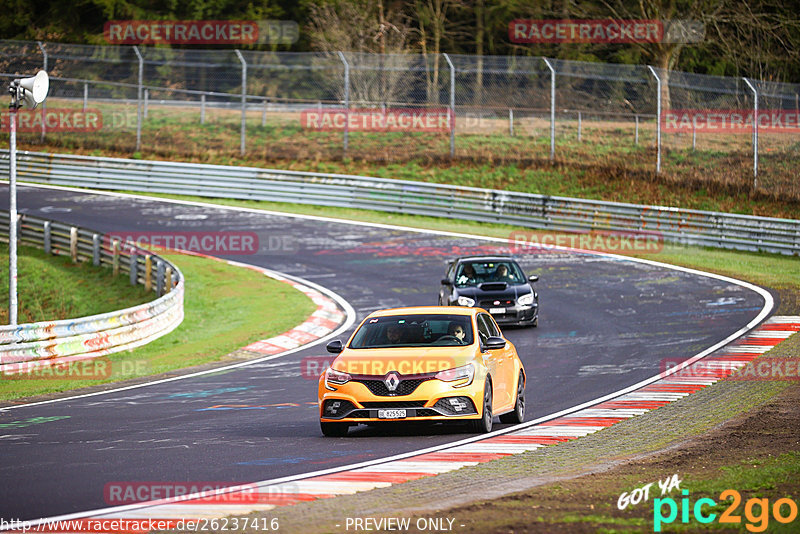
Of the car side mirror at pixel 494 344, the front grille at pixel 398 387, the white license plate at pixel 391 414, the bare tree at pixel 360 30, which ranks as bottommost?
the white license plate at pixel 391 414

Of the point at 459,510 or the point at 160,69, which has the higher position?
the point at 160,69

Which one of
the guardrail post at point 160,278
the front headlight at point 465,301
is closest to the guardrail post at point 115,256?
the guardrail post at point 160,278

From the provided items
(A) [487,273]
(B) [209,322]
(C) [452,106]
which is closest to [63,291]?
(B) [209,322]

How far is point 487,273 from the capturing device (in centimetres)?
2236

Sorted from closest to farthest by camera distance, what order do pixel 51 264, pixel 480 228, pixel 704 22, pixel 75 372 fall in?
pixel 75 372 < pixel 51 264 < pixel 480 228 < pixel 704 22

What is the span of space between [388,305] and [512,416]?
459 inches

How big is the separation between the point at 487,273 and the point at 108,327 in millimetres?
7587

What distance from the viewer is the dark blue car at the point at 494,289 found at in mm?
21312

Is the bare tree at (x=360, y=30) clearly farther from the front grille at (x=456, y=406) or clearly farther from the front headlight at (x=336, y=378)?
the front grille at (x=456, y=406)

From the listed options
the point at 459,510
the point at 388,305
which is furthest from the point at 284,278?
the point at 459,510

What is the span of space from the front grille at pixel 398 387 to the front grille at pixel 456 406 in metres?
0.29

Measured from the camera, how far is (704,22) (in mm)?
43156

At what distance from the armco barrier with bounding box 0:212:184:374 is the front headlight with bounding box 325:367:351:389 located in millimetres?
7552

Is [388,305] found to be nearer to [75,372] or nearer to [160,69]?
[75,372]
